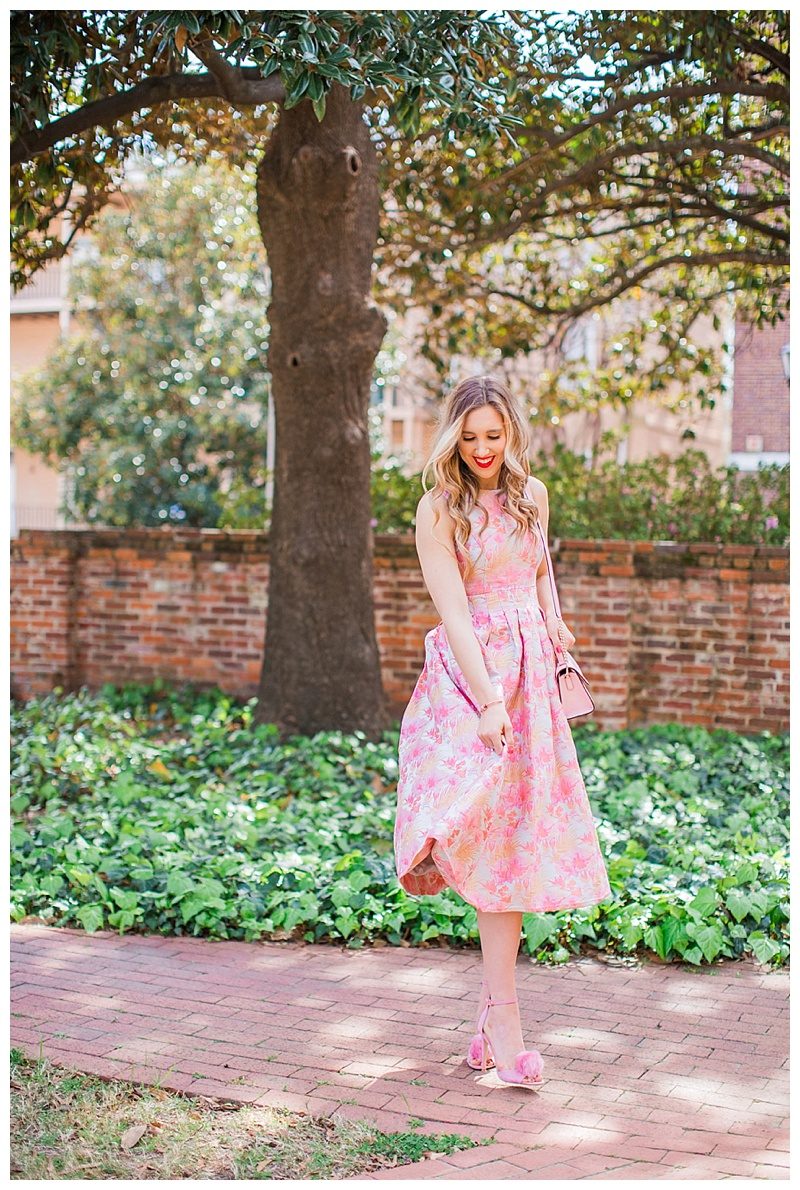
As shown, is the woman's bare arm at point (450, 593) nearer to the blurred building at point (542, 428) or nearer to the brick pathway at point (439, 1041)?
the brick pathway at point (439, 1041)

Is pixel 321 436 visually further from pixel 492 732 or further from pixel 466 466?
pixel 492 732

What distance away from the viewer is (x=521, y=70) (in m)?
6.97

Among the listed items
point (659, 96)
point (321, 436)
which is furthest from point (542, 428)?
point (659, 96)

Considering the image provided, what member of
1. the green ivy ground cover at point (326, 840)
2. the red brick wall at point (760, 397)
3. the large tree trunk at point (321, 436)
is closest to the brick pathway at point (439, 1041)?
the green ivy ground cover at point (326, 840)

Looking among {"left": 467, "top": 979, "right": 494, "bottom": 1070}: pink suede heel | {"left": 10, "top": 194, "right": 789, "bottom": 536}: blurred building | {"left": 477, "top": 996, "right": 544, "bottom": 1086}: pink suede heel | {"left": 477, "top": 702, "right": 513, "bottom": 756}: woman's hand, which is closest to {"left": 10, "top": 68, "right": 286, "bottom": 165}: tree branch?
{"left": 477, "top": 702, "right": 513, "bottom": 756}: woman's hand

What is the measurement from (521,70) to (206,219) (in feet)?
42.1

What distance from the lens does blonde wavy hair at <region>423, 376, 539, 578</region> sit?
3686mm

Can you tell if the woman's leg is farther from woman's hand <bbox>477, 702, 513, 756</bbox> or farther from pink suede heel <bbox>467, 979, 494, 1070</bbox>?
woman's hand <bbox>477, 702, 513, 756</bbox>

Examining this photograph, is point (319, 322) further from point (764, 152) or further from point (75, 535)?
point (75, 535)

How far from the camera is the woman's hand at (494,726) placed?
3.53m

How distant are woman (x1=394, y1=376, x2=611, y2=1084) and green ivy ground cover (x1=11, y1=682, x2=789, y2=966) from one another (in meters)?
1.13

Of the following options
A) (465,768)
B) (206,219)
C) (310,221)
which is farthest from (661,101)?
(206,219)
